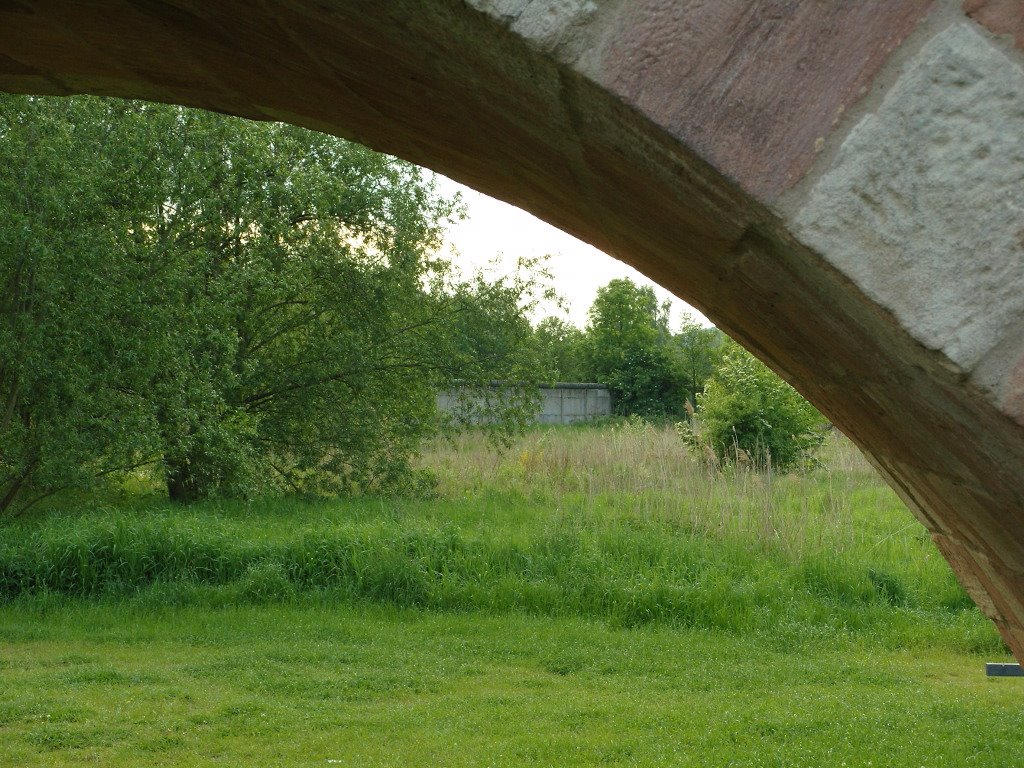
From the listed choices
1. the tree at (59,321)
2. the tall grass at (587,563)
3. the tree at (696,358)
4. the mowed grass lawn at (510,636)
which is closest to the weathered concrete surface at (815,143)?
the mowed grass lawn at (510,636)

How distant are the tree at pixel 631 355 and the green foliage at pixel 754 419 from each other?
704 inches

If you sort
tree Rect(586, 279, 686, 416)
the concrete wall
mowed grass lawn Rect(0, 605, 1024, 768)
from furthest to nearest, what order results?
tree Rect(586, 279, 686, 416)
the concrete wall
mowed grass lawn Rect(0, 605, 1024, 768)

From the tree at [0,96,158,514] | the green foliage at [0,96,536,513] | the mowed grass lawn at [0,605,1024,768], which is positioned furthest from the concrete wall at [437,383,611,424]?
the mowed grass lawn at [0,605,1024,768]

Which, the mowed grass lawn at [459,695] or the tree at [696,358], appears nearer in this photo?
the mowed grass lawn at [459,695]

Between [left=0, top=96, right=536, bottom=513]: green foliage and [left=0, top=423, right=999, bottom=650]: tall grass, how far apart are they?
0.98 m

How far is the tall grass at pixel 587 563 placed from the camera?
27.9 feet

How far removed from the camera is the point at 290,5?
137cm

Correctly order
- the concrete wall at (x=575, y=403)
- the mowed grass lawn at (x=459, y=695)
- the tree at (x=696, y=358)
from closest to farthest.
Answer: the mowed grass lawn at (x=459, y=695)
the concrete wall at (x=575, y=403)
the tree at (x=696, y=358)

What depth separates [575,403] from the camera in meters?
33.4

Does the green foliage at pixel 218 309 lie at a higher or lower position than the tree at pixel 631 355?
lower

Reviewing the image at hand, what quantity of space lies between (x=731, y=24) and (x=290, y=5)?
1.91 feet

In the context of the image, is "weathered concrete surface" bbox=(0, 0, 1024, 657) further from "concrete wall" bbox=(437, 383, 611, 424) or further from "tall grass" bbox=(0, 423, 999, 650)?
"concrete wall" bbox=(437, 383, 611, 424)

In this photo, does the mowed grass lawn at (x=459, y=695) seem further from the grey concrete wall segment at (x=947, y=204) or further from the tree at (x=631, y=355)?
the tree at (x=631, y=355)

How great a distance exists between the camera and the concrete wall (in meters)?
31.9
